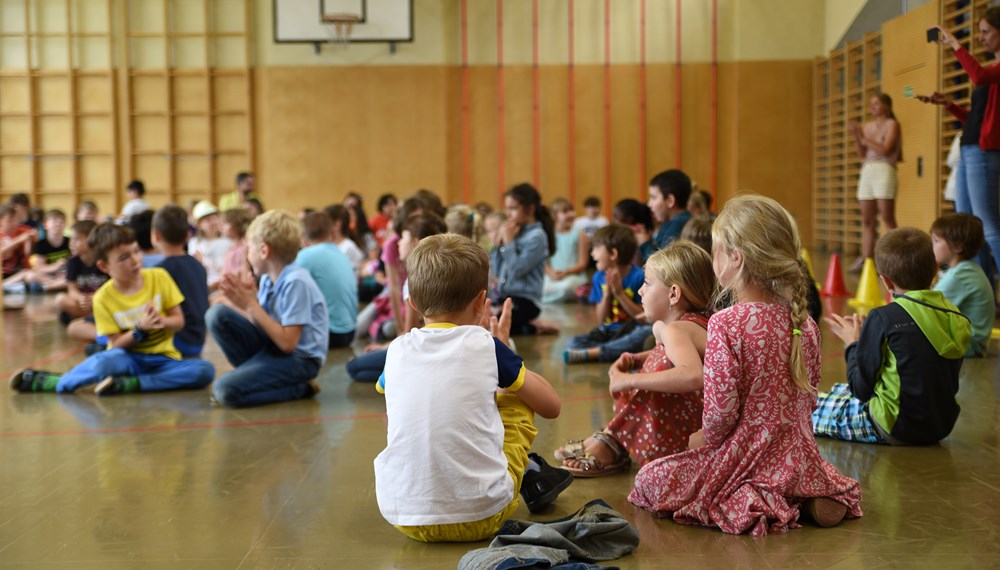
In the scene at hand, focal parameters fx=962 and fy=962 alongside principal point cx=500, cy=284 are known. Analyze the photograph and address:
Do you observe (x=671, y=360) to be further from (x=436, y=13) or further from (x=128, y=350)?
(x=436, y=13)

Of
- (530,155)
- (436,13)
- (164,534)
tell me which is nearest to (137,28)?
(436,13)

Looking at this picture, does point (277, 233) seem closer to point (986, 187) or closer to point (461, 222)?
point (461, 222)

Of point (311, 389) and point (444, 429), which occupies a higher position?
point (444, 429)

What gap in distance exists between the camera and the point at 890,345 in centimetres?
336

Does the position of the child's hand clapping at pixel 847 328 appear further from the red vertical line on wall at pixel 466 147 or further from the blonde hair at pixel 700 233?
the red vertical line on wall at pixel 466 147

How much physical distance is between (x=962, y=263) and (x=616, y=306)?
6.15ft

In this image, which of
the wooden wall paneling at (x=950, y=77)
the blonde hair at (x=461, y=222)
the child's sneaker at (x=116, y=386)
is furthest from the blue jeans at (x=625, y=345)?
the wooden wall paneling at (x=950, y=77)

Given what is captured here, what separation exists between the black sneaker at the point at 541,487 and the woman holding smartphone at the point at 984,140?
4025mm

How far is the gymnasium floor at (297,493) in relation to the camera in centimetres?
250

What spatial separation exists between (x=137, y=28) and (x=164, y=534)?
522 inches

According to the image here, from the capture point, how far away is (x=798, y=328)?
2.67 meters

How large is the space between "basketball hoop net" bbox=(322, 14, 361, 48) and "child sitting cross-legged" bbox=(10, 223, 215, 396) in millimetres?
9199

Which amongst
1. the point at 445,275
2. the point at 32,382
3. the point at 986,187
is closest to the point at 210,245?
the point at 32,382

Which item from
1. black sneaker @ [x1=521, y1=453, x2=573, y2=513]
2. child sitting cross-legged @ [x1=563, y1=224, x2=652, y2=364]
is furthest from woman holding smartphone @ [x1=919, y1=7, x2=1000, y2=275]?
black sneaker @ [x1=521, y1=453, x2=573, y2=513]
